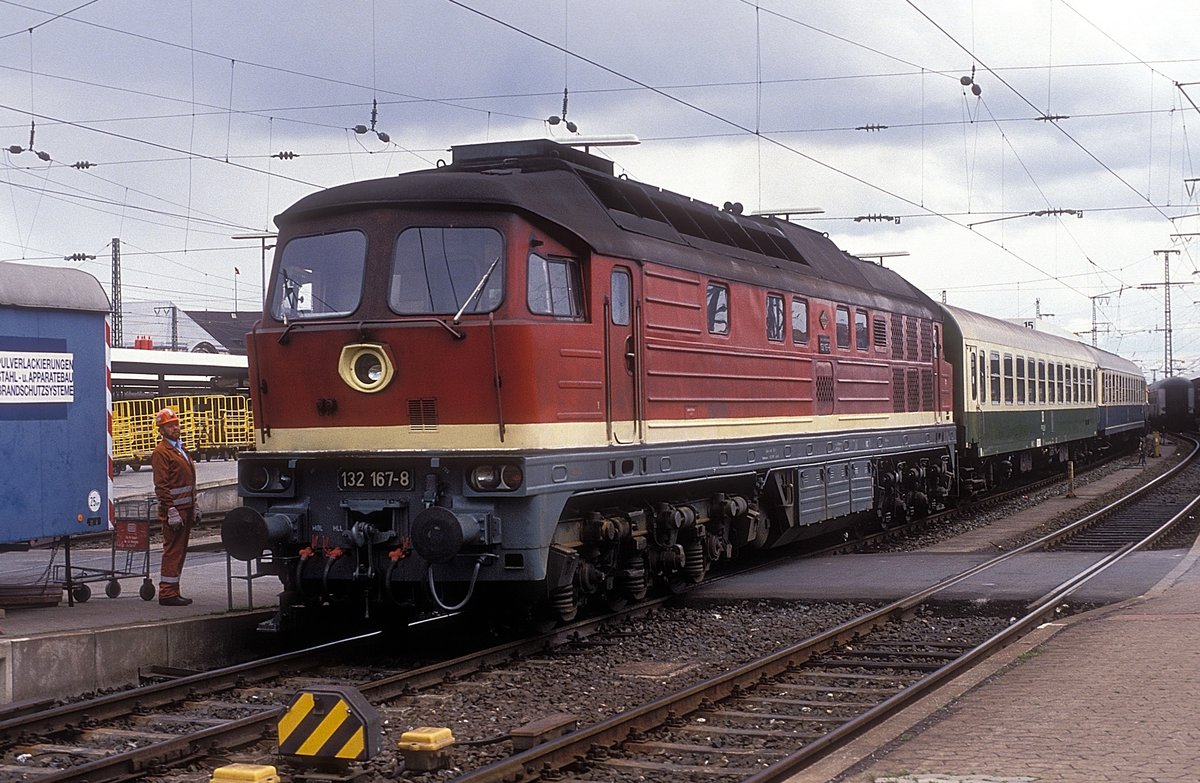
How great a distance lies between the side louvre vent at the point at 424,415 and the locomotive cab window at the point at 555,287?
43.6 inches

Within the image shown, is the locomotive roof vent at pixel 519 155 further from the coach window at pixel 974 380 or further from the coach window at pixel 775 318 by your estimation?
the coach window at pixel 974 380

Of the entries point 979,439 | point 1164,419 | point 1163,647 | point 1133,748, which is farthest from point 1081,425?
point 1164,419

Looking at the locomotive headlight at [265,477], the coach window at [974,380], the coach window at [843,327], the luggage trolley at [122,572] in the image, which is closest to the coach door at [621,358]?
the locomotive headlight at [265,477]

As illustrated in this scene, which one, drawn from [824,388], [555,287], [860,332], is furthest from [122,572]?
[860,332]

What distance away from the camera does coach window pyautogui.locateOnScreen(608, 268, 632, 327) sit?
11.7 meters

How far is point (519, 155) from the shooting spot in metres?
12.5

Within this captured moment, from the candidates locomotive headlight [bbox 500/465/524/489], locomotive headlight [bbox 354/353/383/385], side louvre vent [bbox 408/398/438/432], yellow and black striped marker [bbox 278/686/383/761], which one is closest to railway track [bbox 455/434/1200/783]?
yellow and black striped marker [bbox 278/686/383/761]

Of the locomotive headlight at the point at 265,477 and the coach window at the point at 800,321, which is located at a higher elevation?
the coach window at the point at 800,321

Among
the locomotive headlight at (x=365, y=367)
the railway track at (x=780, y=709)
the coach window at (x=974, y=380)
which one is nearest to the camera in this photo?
the railway track at (x=780, y=709)

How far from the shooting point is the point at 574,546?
11398 mm

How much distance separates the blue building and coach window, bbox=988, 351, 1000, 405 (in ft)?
64.5

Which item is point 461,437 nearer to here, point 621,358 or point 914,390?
point 621,358

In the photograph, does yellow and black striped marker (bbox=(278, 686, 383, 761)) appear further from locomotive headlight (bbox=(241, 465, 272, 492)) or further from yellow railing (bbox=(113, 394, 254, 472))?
yellow railing (bbox=(113, 394, 254, 472))

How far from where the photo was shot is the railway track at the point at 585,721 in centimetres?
765
